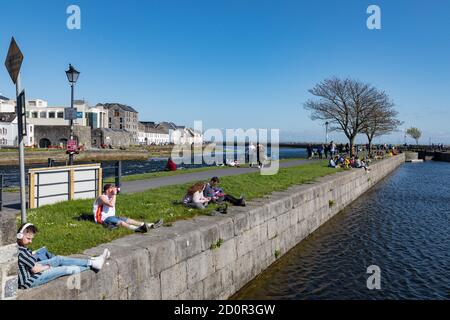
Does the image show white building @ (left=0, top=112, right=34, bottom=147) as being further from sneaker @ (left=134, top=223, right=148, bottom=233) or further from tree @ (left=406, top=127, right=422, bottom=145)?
tree @ (left=406, top=127, right=422, bottom=145)

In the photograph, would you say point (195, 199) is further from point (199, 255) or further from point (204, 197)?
point (199, 255)

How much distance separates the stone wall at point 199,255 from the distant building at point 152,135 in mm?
135262

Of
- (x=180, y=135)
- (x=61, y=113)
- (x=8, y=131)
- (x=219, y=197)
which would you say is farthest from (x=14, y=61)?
(x=180, y=135)

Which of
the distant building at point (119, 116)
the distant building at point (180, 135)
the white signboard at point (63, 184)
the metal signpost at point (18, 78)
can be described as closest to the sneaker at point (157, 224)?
the metal signpost at point (18, 78)

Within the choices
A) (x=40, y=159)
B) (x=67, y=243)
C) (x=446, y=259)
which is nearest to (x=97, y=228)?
(x=67, y=243)

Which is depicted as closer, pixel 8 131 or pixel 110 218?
pixel 110 218

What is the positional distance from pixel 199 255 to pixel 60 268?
3.37 metres

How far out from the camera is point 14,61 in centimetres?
630

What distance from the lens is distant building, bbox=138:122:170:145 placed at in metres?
149
